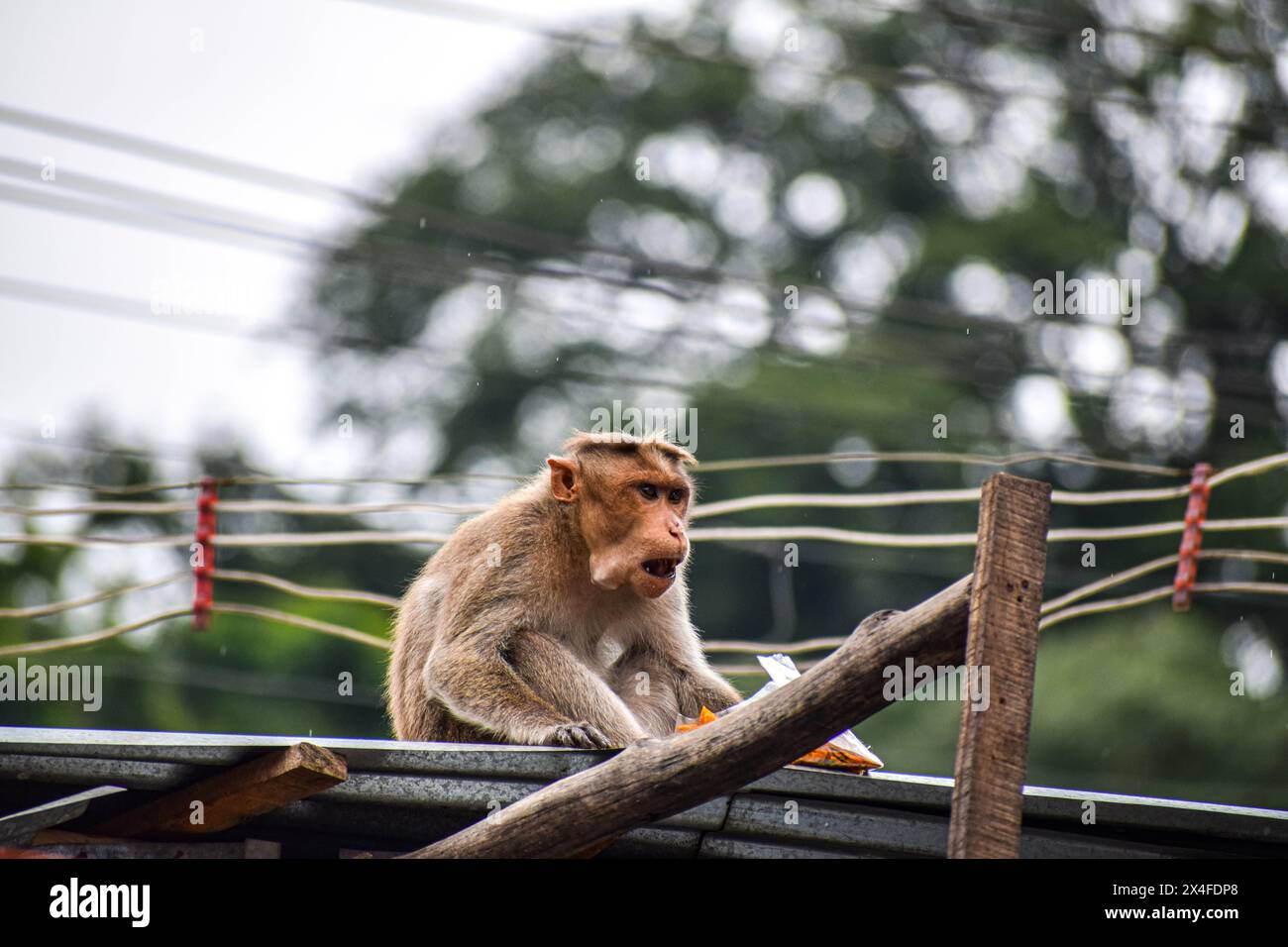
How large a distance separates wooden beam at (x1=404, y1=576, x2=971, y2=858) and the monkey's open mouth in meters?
1.75

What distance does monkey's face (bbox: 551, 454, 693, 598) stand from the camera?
600cm

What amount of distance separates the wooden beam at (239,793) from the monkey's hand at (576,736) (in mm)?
949

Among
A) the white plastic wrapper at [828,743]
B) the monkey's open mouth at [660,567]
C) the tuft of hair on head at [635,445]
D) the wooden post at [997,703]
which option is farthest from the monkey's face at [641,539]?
the wooden post at [997,703]

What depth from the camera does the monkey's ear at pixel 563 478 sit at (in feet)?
20.6

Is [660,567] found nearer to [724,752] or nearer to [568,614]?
[568,614]

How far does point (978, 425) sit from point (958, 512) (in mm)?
1035

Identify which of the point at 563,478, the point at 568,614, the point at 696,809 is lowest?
the point at 696,809

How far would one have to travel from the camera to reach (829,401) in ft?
68.2

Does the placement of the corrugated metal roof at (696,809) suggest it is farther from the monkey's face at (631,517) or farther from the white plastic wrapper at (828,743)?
the monkey's face at (631,517)

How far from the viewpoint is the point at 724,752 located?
4094mm

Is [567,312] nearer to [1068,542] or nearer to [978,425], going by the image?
[1068,542]

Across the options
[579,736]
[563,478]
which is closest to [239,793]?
[579,736]

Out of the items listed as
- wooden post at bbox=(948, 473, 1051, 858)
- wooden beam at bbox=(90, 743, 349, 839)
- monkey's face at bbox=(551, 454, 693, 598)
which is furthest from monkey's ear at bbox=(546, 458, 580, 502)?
wooden post at bbox=(948, 473, 1051, 858)

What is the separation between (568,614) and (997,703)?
2583 mm
